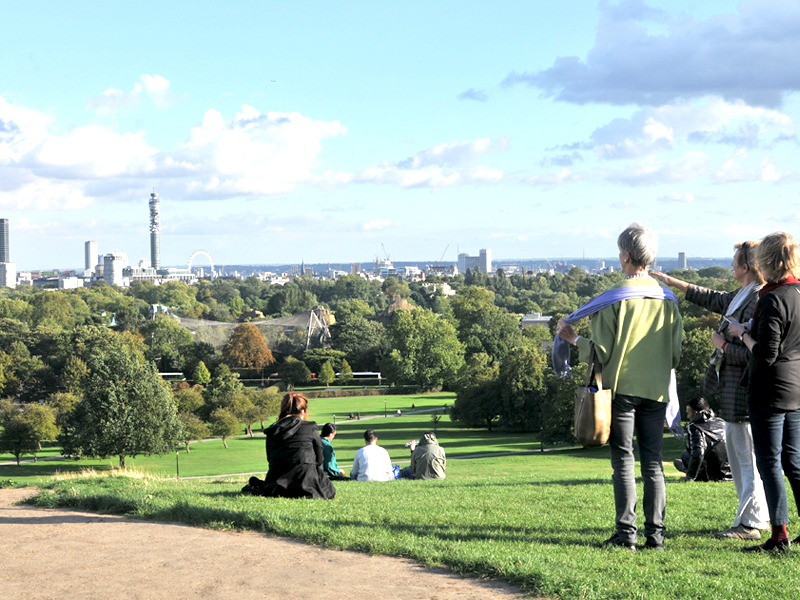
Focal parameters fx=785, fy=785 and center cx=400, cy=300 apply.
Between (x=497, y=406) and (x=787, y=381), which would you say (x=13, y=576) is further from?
(x=497, y=406)

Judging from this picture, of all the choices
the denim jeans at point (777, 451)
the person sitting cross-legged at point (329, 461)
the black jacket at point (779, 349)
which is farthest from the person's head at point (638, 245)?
the person sitting cross-legged at point (329, 461)

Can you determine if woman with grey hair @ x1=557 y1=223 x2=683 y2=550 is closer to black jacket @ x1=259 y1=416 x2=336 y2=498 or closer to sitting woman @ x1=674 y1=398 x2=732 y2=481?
black jacket @ x1=259 y1=416 x2=336 y2=498

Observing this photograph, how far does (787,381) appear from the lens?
5746 mm

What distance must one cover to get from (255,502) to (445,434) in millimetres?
39040

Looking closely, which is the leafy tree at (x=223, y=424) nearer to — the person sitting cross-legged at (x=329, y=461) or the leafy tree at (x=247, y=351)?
the person sitting cross-legged at (x=329, y=461)

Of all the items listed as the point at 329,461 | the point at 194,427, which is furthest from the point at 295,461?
the point at 194,427

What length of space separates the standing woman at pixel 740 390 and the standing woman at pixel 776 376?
1.12 ft

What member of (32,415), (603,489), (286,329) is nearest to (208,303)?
(286,329)

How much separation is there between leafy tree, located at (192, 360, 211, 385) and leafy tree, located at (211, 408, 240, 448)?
28.7 m

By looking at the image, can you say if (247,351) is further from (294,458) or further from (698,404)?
(294,458)

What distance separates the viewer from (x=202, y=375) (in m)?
76.4

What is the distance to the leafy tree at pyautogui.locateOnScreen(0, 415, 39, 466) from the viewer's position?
41.2m

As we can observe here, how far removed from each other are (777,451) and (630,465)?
3.49ft

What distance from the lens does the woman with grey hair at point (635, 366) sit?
5.94 meters
